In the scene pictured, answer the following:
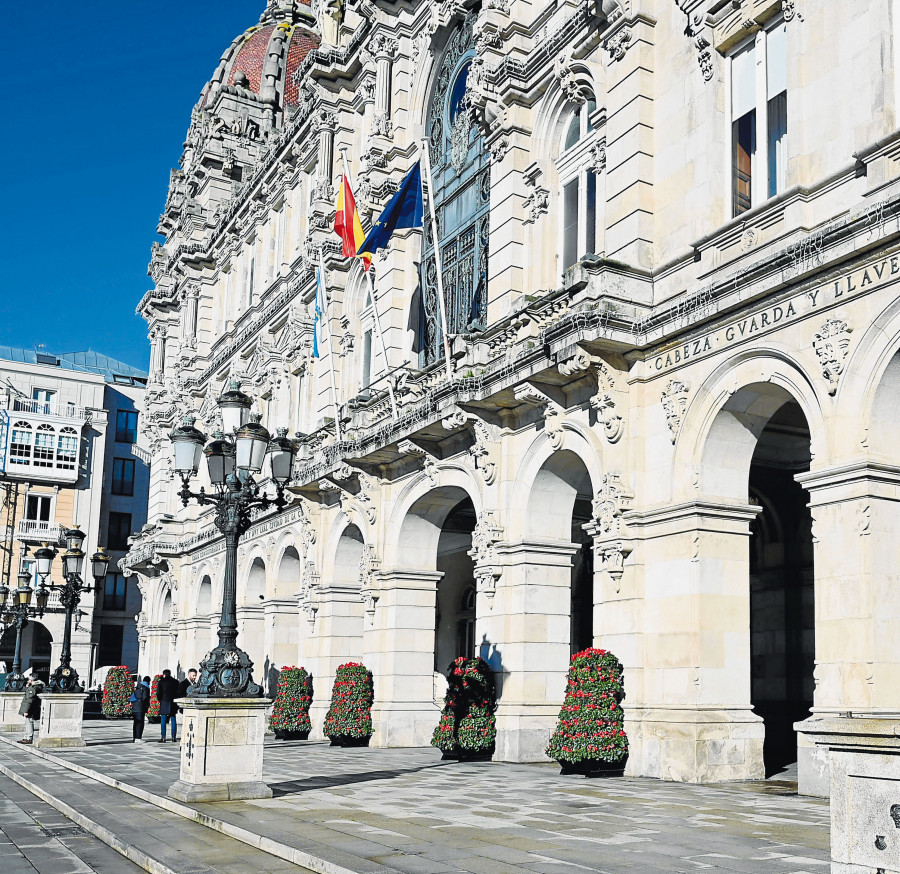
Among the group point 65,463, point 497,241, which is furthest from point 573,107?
point 65,463

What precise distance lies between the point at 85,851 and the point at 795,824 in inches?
289

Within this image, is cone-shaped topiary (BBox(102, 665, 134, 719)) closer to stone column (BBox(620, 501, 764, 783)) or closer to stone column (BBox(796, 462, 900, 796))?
stone column (BBox(620, 501, 764, 783))

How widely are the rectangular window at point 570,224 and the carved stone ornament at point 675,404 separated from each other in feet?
16.5

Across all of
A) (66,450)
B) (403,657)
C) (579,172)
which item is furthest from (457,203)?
(66,450)

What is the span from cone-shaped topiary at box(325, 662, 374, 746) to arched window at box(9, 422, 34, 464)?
1938 inches

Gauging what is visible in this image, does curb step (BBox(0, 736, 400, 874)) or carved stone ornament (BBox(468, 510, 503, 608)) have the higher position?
carved stone ornament (BBox(468, 510, 503, 608))

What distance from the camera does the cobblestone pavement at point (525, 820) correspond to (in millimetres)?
9555

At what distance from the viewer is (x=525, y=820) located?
12227mm

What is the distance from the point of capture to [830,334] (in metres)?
14.9

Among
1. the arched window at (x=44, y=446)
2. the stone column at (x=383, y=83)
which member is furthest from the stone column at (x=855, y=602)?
the arched window at (x=44, y=446)

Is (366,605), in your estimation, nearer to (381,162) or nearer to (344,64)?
(381,162)

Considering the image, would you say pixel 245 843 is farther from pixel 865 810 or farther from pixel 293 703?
pixel 293 703

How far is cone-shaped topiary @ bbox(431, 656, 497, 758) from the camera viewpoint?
20812mm

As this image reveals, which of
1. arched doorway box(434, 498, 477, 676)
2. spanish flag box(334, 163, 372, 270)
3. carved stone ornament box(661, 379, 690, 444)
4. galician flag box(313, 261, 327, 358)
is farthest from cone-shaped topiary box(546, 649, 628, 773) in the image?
arched doorway box(434, 498, 477, 676)
